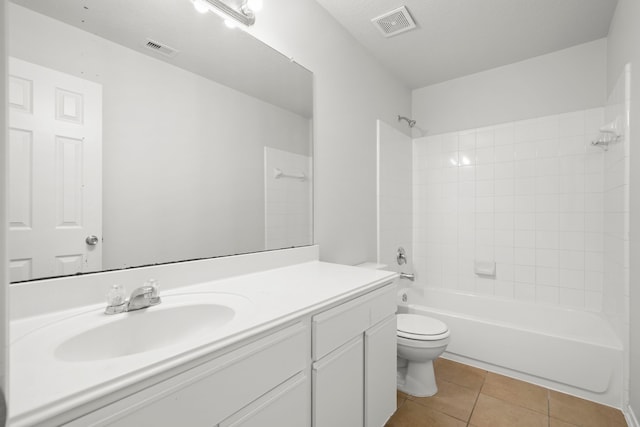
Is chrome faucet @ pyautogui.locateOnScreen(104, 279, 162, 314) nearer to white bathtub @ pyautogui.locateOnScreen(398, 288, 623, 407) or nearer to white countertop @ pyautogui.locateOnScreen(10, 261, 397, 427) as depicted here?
white countertop @ pyautogui.locateOnScreen(10, 261, 397, 427)

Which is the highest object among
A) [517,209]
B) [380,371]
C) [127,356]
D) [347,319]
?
[517,209]

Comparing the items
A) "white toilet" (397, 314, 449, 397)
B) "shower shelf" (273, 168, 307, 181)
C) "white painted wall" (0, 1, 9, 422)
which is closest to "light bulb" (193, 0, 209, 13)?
"shower shelf" (273, 168, 307, 181)

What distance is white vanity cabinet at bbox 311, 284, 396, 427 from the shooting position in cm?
104

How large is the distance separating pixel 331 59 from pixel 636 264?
2083mm

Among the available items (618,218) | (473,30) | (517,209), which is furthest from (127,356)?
(517,209)

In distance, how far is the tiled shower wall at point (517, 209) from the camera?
230 cm

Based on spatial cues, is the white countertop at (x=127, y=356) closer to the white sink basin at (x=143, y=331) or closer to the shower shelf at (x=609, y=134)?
the white sink basin at (x=143, y=331)

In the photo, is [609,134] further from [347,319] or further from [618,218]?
[347,319]

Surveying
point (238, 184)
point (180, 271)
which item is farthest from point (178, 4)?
point (180, 271)

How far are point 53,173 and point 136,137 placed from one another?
0.92 ft

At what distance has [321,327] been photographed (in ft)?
3.37

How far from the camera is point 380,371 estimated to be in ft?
4.58

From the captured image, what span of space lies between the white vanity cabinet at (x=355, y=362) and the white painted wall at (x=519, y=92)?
7.07ft

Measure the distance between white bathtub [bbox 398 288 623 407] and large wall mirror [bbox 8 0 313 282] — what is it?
1.65 meters
